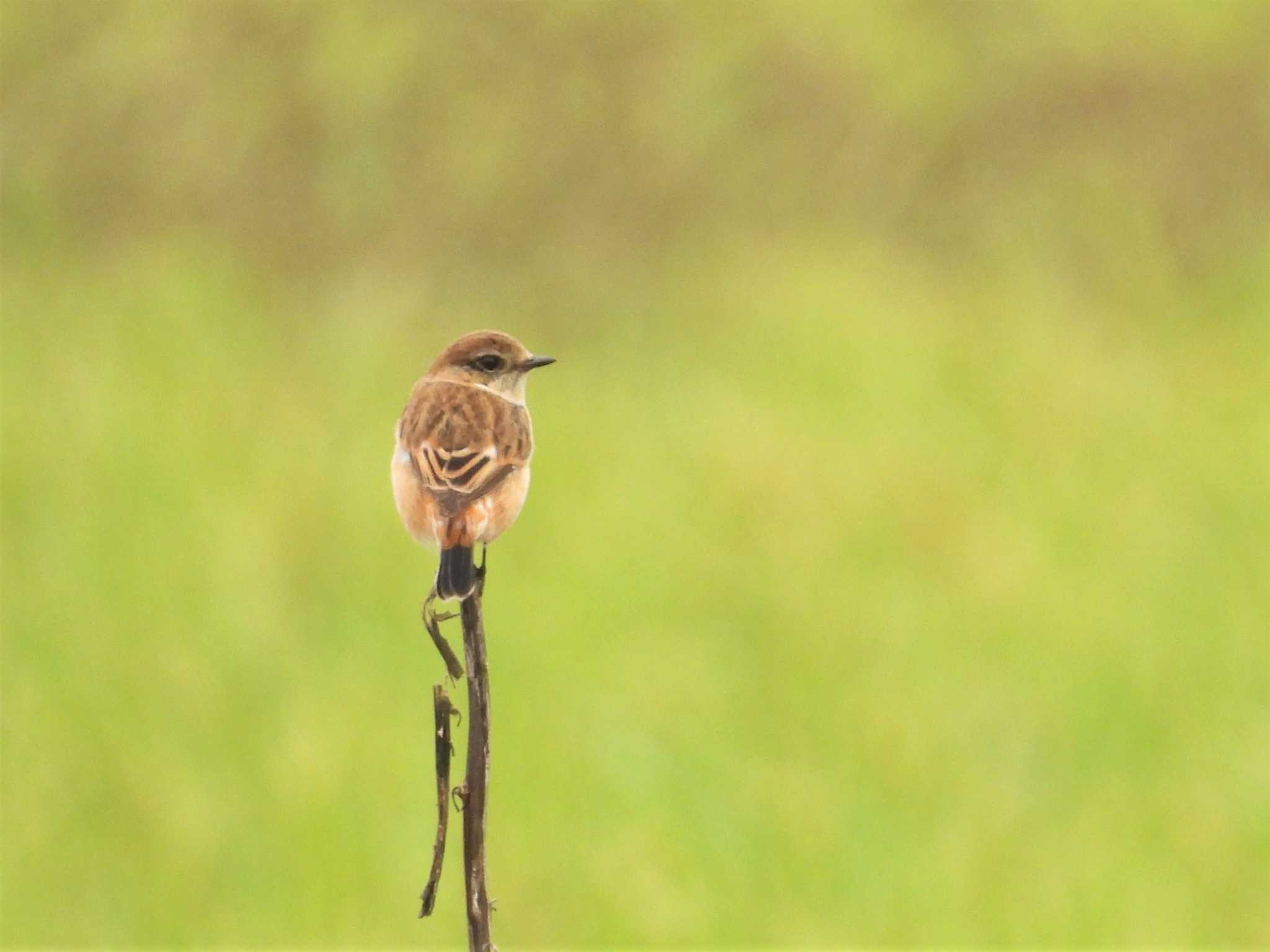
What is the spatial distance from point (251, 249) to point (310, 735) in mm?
5187

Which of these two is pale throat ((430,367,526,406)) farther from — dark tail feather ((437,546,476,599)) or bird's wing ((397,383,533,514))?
dark tail feather ((437,546,476,599))

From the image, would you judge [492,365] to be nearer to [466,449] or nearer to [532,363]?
[532,363]

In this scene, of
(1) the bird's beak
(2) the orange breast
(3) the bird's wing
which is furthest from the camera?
(1) the bird's beak

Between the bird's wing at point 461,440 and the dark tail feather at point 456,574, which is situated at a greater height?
the bird's wing at point 461,440

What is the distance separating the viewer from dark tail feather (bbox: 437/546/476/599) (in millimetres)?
3502

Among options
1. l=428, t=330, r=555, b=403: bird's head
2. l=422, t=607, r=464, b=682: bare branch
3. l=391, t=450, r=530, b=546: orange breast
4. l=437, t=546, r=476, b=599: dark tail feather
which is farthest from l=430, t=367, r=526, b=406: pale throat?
l=422, t=607, r=464, b=682: bare branch

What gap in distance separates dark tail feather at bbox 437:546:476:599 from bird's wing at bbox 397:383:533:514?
1.06 ft

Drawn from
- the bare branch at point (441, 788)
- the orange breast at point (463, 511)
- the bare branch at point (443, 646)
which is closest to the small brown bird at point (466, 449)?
the orange breast at point (463, 511)

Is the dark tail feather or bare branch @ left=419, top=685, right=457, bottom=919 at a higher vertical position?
the dark tail feather

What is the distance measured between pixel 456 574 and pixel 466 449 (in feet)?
3.48

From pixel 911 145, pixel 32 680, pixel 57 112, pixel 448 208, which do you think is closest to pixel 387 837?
pixel 32 680

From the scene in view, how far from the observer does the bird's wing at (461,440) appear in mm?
4473

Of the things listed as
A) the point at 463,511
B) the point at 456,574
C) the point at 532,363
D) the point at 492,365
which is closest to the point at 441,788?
the point at 456,574

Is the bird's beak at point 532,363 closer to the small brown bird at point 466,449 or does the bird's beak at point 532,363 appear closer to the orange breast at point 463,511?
the small brown bird at point 466,449
